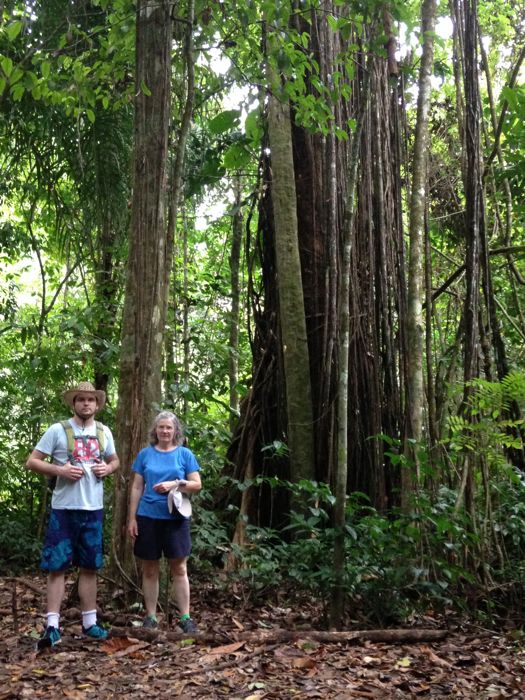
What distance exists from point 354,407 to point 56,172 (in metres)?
4.55

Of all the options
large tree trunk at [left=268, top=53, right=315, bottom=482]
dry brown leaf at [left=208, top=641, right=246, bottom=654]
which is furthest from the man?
large tree trunk at [left=268, top=53, right=315, bottom=482]

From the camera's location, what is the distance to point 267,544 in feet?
20.6

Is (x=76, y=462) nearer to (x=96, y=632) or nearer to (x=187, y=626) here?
(x=96, y=632)

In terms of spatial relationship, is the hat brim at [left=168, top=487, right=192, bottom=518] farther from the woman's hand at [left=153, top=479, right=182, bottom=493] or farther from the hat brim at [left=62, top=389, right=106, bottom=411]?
the hat brim at [left=62, top=389, right=106, bottom=411]

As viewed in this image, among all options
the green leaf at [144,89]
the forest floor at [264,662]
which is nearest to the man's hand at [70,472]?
the forest floor at [264,662]

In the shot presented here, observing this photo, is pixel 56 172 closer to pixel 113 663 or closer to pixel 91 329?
pixel 91 329

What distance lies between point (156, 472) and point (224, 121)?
442 centimetres

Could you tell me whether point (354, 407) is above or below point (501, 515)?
above

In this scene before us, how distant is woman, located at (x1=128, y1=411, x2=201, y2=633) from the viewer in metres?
4.61

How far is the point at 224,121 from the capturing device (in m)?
7.70

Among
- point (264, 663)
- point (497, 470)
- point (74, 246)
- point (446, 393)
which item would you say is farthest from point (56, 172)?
point (264, 663)

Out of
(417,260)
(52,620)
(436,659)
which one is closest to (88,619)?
(52,620)

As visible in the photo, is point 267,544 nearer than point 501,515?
No

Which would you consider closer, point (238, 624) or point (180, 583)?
point (180, 583)
